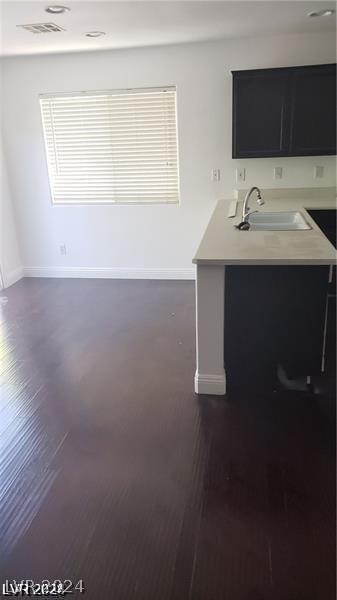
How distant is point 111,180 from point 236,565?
3.95m

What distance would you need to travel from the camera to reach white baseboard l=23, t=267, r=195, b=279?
4.79 meters

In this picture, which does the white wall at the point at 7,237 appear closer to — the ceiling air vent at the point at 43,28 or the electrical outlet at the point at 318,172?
the ceiling air vent at the point at 43,28

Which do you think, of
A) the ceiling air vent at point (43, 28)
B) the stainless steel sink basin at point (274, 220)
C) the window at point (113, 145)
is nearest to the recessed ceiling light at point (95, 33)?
the ceiling air vent at point (43, 28)

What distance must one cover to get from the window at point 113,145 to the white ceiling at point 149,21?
52 cm

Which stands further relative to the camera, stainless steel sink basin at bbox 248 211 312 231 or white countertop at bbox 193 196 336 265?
stainless steel sink basin at bbox 248 211 312 231

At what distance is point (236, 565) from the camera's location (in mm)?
1522

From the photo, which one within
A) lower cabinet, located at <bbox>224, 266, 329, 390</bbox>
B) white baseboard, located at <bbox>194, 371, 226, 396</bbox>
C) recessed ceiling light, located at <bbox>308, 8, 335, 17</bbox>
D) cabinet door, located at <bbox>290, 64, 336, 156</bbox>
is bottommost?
white baseboard, located at <bbox>194, 371, 226, 396</bbox>

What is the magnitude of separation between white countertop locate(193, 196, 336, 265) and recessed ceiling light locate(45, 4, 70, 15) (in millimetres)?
1657

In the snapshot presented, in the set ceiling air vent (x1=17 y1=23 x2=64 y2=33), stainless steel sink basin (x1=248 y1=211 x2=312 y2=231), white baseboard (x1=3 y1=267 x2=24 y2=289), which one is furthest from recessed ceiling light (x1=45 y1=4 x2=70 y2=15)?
white baseboard (x1=3 y1=267 x2=24 y2=289)

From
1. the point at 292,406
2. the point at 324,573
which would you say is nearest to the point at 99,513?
the point at 324,573

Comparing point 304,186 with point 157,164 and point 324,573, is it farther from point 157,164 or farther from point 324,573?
point 324,573

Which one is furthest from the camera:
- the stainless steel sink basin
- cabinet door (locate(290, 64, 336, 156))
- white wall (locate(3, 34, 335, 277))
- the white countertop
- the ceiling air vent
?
white wall (locate(3, 34, 335, 277))

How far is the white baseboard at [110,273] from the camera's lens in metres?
4.79

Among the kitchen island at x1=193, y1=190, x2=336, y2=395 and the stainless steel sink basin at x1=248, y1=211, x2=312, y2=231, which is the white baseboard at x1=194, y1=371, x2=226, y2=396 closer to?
the kitchen island at x1=193, y1=190, x2=336, y2=395
